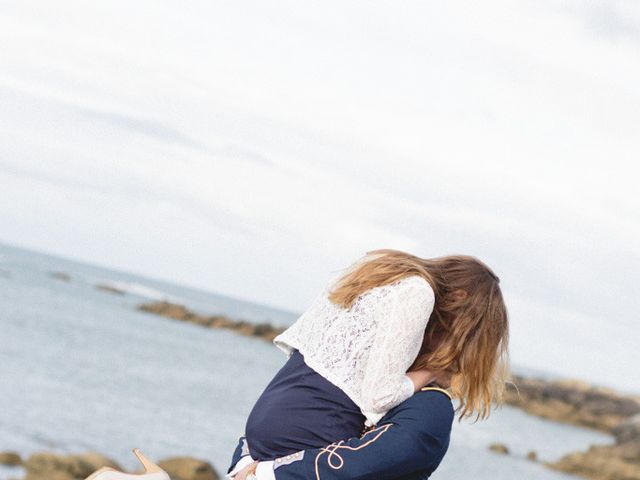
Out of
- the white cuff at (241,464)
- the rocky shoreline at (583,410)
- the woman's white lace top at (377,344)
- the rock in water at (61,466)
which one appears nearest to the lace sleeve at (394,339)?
the woman's white lace top at (377,344)

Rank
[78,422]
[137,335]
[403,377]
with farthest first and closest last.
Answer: [137,335], [78,422], [403,377]

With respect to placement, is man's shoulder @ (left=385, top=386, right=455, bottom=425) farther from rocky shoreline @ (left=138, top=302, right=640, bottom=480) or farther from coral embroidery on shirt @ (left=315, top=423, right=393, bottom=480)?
rocky shoreline @ (left=138, top=302, right=640, bottom=480)

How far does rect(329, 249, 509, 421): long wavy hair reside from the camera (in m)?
2.67

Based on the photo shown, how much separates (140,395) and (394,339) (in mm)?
23087

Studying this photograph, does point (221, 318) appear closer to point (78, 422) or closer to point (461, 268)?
point (78, 422)

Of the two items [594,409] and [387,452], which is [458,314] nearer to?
[387,452]

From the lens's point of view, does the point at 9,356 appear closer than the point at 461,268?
No

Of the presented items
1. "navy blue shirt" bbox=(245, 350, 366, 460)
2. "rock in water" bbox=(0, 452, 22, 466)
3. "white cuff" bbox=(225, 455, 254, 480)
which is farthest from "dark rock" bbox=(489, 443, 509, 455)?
"navy blue shirt" bbox=(245, 350, 366, 460)

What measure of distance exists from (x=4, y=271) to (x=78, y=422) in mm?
47541

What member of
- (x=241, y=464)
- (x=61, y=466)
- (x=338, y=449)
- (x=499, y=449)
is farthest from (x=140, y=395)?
(x=338, y=449)

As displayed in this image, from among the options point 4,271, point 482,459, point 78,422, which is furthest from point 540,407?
point 4,271

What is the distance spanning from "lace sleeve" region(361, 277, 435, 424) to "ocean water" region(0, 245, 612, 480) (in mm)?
5372

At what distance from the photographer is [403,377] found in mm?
2596

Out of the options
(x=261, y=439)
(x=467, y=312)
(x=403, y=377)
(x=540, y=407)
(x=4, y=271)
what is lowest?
(x=4, y=271)
